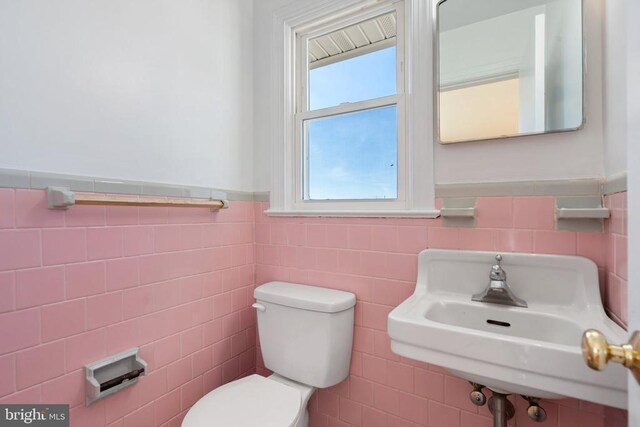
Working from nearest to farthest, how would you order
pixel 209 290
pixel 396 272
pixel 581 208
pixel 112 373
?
pixel 581 208 → pixel 112 373 → pixel 396 272 → pixel 209 290

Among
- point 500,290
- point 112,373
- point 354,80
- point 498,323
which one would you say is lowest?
point 112,373

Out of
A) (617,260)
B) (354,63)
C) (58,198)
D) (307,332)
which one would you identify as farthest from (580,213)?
(58,198)

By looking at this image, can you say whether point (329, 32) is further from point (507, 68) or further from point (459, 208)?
point (459, 208)

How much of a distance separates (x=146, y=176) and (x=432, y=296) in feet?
3.84

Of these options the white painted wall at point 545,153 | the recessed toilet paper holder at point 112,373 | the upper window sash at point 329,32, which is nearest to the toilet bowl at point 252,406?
the recessed toilet paper holder at point 112,373

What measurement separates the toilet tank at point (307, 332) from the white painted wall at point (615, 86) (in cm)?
96

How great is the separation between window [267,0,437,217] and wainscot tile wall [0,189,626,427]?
16 cm

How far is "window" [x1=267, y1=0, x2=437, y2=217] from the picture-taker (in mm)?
1207

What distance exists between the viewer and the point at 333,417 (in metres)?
1.36

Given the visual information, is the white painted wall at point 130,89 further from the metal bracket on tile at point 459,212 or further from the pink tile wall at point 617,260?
the pink tile wall at point 617,260

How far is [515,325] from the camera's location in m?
0.95

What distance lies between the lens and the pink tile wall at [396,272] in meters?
0.92

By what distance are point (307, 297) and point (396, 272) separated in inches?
15.1

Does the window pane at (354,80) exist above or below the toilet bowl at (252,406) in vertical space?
above
